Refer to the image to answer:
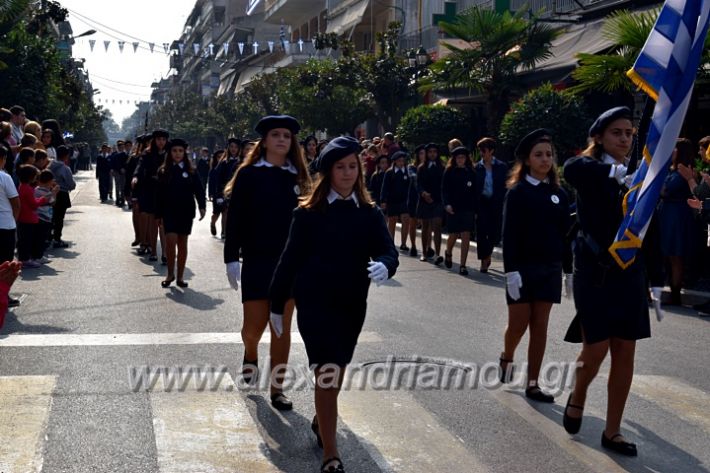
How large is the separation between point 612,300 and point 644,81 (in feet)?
3.95

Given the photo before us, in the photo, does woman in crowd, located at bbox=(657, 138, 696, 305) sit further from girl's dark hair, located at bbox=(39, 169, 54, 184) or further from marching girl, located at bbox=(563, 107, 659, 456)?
girl's dark hair, located at bbox=(39, 169, 54, 184)

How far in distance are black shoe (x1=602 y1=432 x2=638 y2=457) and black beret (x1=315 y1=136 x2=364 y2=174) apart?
214 centimetres

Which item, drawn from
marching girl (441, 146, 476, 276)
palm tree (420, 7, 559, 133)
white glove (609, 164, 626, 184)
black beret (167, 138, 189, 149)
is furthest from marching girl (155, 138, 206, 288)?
palm tree (420, 7, 559, 133)

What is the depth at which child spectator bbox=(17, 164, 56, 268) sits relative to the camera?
12529 millimetres

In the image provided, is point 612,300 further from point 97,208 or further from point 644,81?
point 97,208

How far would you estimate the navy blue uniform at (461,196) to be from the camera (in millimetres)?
14406

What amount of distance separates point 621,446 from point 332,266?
6.31 feet

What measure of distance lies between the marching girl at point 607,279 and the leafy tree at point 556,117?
13341 millimetres

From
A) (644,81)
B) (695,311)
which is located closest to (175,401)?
(644,81)

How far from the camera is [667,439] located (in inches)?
234

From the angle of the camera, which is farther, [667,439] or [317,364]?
[667,439]

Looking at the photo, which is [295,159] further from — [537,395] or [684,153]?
[684,153]

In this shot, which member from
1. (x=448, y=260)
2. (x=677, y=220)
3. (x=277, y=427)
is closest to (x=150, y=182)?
(x=448, y=260)

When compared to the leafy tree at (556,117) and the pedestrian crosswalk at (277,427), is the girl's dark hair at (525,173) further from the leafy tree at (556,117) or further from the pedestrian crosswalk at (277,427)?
the leafy tree at (556,117)
